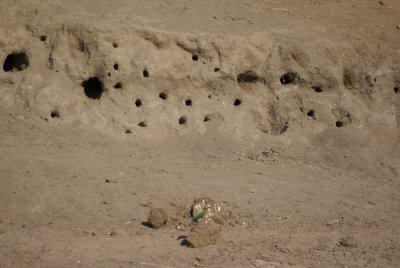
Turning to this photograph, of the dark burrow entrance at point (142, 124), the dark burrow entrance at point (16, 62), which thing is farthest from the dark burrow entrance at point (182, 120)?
the dark burrow entrance at point (16, 62)

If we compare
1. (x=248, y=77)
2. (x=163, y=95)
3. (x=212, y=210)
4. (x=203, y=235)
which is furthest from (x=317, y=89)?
(x=203, y=235)

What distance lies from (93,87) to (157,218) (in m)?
3.92

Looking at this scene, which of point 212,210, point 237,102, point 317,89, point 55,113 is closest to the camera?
point 212,210

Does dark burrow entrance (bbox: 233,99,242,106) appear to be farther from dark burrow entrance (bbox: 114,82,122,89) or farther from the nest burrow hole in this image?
dark burrow entrance (bbox: 114,82,122,89)

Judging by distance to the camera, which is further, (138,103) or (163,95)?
(163,95)

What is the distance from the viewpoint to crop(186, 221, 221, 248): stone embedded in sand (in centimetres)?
650

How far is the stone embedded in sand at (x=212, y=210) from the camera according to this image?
24.7 feet

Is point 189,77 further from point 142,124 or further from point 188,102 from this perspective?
point 142,124

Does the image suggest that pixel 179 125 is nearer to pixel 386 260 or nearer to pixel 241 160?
pixel 241 160

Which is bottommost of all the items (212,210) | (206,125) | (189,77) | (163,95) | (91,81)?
Answer: (212,210)

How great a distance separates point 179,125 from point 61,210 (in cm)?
333

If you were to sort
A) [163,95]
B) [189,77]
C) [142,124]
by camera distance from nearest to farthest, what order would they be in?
[142,124], [163,95], [189,77]

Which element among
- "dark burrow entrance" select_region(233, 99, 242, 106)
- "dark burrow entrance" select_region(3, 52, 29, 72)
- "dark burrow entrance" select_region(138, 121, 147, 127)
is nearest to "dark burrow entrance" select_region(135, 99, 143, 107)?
"dark burrow entrance" select_region(138, 121, 147, 127)

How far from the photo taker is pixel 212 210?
7.62 m
